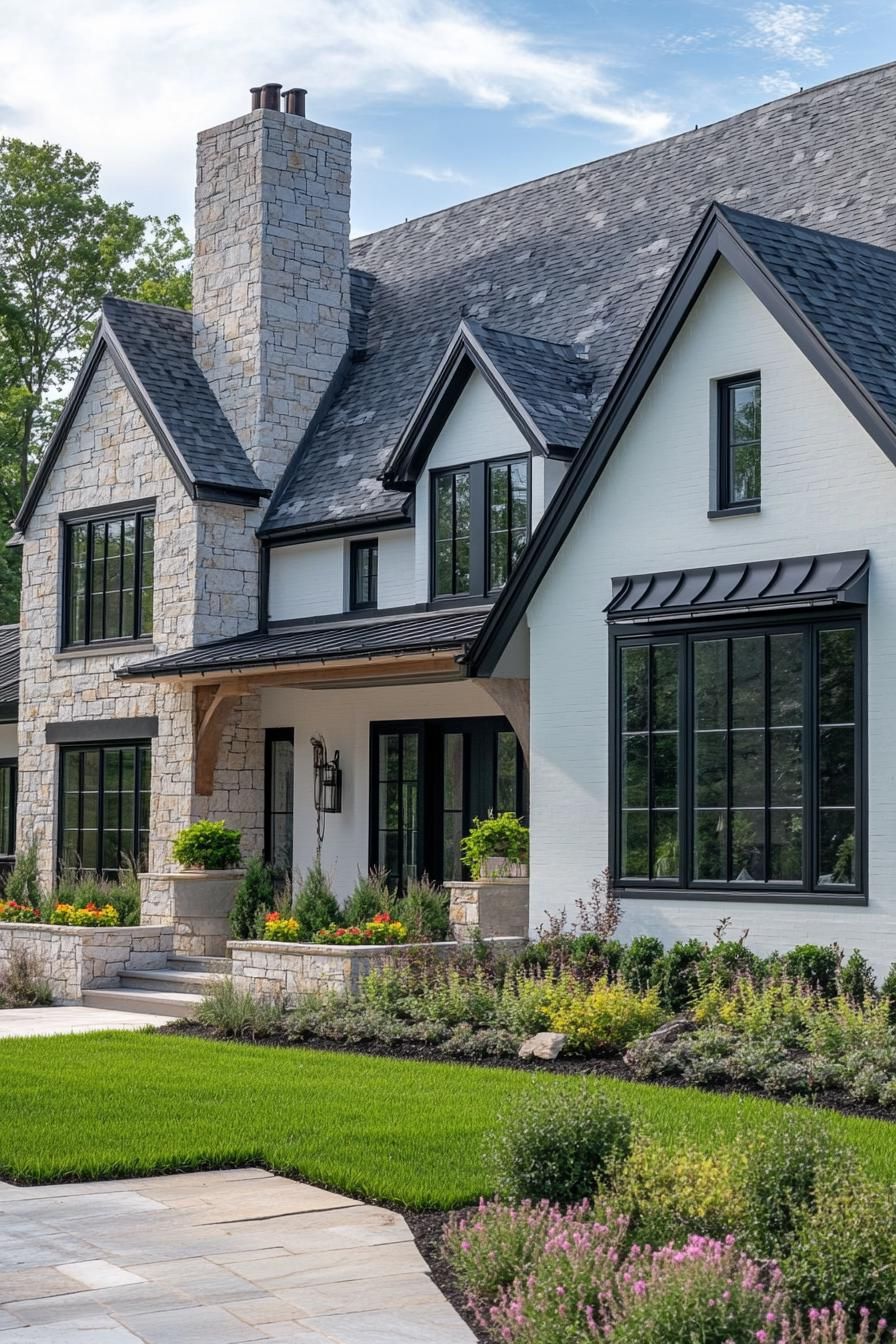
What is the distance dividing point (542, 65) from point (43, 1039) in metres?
9.20

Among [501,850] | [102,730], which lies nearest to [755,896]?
[501,850]

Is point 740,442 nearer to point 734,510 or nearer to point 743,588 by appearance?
point 734,510

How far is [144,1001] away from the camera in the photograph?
17.1 meters

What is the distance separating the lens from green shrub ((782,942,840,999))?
13.2 m

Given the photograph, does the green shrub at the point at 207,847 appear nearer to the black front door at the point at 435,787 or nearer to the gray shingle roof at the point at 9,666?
the black front door at the point at 435,787

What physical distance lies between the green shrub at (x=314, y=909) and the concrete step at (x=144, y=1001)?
124 cm

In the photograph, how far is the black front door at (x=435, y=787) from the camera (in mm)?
19312

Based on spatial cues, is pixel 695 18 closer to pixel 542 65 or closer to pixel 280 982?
pixel 542 65

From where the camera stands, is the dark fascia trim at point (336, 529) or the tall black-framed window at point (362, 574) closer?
the dark fascia trim at point (336, 529)

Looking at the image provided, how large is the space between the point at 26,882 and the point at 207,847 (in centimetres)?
378

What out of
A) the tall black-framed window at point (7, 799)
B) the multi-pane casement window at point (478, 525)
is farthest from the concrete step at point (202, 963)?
the tall black-framed window at point (7, 799)

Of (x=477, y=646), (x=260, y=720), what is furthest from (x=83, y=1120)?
(x=260, y=720)

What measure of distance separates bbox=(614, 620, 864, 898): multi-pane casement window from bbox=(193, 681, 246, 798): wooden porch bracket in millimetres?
6689

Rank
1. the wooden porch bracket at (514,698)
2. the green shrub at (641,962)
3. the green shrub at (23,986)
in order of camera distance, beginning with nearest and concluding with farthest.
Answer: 1. the green shrub at (641,962)
2. the wooden porch bracket at (514,698)
3. the green shrub at (23,986)
